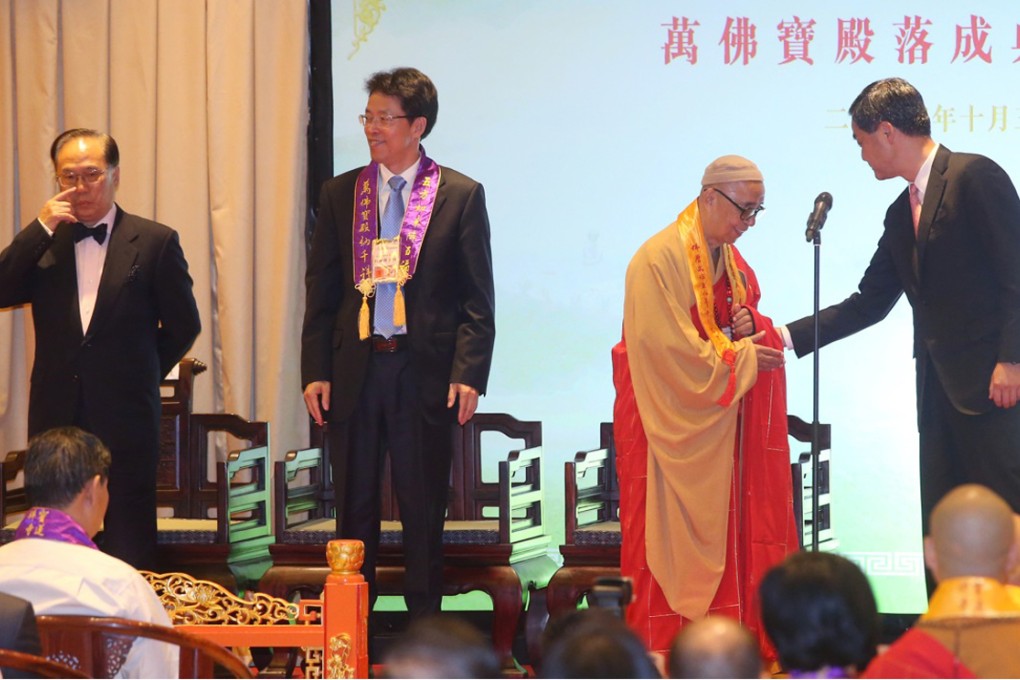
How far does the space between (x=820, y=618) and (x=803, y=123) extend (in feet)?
11.5

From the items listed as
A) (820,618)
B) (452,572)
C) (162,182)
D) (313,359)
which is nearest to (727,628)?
(820,618)

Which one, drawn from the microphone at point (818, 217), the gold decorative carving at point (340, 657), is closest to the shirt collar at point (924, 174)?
the microphone at point (818, 217)

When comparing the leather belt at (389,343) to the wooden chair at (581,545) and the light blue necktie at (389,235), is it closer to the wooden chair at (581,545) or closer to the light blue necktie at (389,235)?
the light blue necktie at (389,235)

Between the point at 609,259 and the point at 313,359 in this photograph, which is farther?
the point at 609,259

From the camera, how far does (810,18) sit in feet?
16.1

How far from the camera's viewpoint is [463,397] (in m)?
3.70

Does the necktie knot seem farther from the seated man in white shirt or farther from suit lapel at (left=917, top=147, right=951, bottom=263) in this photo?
the seated man in white shirt

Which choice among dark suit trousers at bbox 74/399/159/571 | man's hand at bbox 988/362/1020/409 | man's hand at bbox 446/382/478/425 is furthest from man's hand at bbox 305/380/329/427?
man's hand at bbox 988/362/1020/409

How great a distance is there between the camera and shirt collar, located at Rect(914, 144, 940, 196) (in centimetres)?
369

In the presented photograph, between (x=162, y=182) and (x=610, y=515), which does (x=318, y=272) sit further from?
(x=162, y=182)

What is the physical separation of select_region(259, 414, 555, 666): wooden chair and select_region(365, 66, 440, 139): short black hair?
1.05 m

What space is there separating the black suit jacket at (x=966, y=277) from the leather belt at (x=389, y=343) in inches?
53.9

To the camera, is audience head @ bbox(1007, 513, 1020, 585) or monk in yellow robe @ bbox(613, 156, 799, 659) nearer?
audience head @ bbox(1007, 513, 1020, 585)

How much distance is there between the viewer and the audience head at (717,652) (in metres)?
1.51
